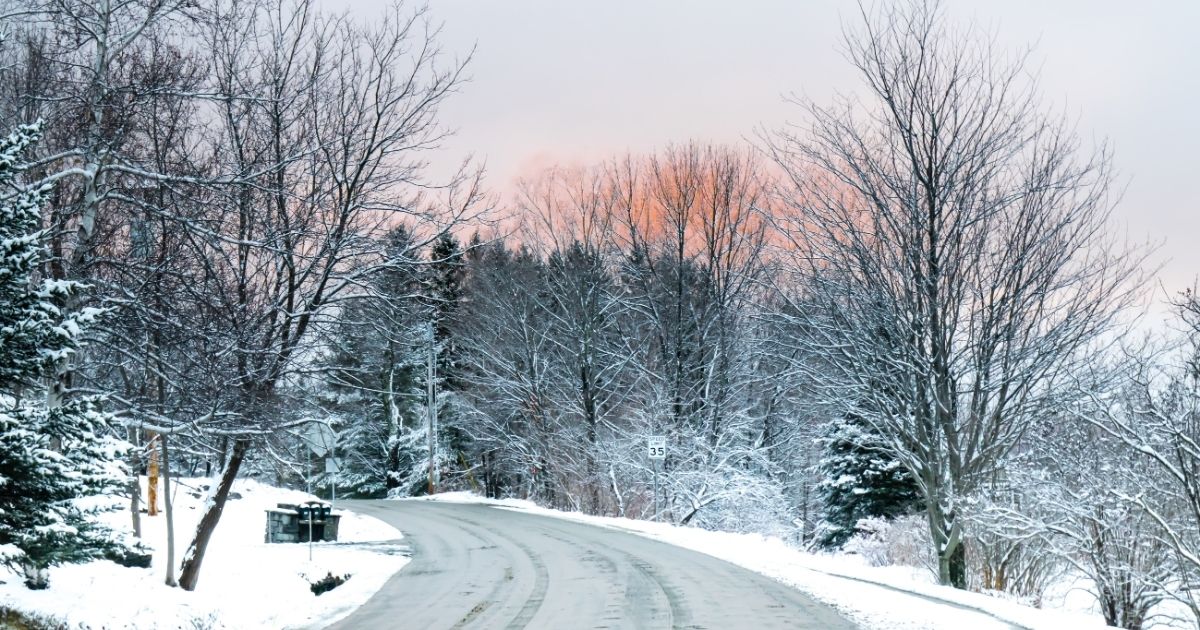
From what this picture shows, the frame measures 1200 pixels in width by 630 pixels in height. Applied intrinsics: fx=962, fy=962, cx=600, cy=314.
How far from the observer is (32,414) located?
27.9ft

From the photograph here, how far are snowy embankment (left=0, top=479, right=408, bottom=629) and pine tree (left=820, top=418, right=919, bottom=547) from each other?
16.9 meters

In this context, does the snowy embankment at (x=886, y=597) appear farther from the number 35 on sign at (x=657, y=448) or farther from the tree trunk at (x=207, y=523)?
the tree trunk at (x=207, y=523)

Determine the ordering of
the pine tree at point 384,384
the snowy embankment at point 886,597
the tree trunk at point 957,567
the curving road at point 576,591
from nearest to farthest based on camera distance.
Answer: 1. the snowy embankment at point 886,597
2. the curving road at point 576,591
3. the pine tree at point 384,384
4. the tree trunk at point 957,567

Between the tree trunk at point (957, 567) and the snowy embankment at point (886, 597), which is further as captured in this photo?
the tree trunk at point (957, 567)

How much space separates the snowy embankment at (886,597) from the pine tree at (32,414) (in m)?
8.14

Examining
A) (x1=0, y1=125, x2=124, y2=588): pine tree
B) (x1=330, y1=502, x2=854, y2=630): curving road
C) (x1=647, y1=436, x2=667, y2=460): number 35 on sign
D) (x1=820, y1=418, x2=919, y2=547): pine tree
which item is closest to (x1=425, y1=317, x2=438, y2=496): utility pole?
(x1=820, y1=418, x2=919, y2=547): pine tree

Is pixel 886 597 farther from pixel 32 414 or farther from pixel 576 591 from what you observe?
pixel 32 414

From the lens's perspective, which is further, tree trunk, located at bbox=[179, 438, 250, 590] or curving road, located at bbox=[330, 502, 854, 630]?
tree trunk, located at bbox=[179, 438, 250, 590]

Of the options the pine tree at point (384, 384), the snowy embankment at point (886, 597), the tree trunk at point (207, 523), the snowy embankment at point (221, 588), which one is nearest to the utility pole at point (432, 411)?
the pine tree at point (384, 384)

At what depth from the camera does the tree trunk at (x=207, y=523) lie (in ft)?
42.4

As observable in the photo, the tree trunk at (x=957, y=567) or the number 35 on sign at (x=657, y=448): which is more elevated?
the number 35 on sign at (x=657, y=448)

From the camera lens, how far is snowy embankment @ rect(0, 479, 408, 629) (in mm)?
10312

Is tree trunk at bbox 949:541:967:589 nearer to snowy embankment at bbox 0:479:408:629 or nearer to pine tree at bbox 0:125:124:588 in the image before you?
snowy embankment at bbox 0:479:408:629

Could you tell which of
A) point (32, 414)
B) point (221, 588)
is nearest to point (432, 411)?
point (221, 588)
